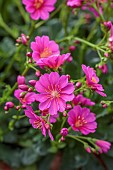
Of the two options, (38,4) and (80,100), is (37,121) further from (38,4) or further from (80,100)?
(38,4)

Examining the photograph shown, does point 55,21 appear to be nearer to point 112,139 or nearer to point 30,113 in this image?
point 112,139

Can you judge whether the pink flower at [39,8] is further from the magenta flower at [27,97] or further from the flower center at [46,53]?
the magenta flower at [27,97]

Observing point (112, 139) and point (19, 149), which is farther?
point (19, 149)

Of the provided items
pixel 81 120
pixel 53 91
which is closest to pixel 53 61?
pixel 53 91

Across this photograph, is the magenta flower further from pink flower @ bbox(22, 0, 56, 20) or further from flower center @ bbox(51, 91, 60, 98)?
pink flower @ bbox(22, 0, 56, 20)

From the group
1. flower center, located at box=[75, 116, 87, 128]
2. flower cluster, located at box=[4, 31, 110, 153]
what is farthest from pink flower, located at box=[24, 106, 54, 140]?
flower center, located at box=[75, 116, 87, 128]

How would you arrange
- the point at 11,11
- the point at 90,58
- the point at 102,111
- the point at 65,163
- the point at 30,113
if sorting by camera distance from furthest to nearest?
the point at 11,11 → the point at 90,58 → the point at 65,163 → the point at 102,111 → the point at 30,113

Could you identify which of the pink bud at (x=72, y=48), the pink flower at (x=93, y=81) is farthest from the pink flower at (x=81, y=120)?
the pink bud at (x=72, y=48)

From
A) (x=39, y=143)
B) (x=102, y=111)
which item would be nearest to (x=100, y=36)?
(x=102, y=111)
